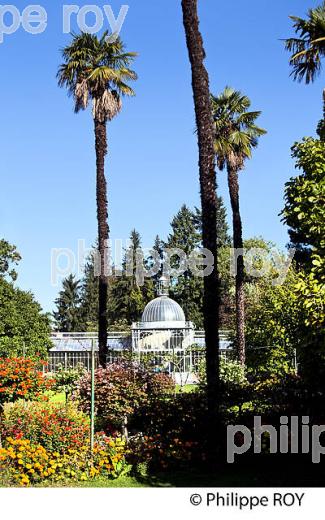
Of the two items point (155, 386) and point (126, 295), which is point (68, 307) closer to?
point (126, 295)

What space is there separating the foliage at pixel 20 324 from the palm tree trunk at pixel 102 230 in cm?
991

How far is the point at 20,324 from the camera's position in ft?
98.4

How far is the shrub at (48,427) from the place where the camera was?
10469mm

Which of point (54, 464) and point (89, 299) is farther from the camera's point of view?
point (89, 299)

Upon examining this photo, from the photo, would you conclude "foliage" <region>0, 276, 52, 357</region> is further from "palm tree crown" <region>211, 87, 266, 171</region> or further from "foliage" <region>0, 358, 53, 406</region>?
"foliage" <region>0, 358, 53, 406</region>

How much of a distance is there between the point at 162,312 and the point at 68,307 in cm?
2387

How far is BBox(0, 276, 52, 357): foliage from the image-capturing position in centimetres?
2908

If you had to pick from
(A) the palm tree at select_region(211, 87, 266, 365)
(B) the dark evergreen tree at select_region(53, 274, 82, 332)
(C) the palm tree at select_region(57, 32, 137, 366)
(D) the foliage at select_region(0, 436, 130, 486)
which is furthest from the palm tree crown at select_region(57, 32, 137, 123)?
(B) the dark evergreen tree at select_region(53, 274, 82, 332)

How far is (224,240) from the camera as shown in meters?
61.9

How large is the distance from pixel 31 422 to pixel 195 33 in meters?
7.81

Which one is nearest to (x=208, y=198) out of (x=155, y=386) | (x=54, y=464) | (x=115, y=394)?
(x=115, y=394)

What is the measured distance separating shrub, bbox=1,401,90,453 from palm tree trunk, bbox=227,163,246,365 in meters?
11.5

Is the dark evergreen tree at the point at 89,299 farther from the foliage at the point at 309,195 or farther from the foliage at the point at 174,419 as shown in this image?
the foliage at the point at 309,195
